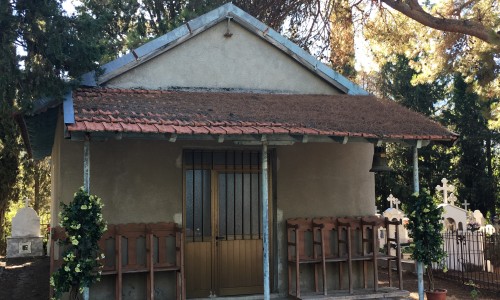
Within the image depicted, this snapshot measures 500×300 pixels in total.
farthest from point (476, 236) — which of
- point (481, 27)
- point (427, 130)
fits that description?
point (427, 130)

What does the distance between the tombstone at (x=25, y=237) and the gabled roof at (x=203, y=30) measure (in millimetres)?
8748

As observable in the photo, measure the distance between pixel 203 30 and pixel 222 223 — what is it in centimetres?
344

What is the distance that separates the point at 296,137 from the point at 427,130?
2.27 metres

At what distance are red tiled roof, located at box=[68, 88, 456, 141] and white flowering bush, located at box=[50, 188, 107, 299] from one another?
1.01 m

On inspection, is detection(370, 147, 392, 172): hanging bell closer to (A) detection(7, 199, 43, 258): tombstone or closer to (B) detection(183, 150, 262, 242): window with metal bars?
(B) detection(183, 150, 262, 242): window with metal bars

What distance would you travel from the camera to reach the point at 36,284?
1031 centimetres

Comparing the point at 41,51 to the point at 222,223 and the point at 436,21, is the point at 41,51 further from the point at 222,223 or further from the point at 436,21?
the point at 436,21

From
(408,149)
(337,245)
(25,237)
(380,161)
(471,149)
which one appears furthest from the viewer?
(471,149)

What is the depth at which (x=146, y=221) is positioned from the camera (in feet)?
25.8

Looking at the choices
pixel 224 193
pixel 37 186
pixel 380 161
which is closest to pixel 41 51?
pixel 224 193

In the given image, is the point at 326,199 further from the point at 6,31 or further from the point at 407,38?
the point at 407,38

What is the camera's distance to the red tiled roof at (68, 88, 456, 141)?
642 cm

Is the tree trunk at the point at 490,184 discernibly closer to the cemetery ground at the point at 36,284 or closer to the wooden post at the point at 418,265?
the cemetery ground at the point at 36,284

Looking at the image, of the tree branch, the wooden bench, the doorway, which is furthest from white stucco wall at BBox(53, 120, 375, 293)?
the tree branch
